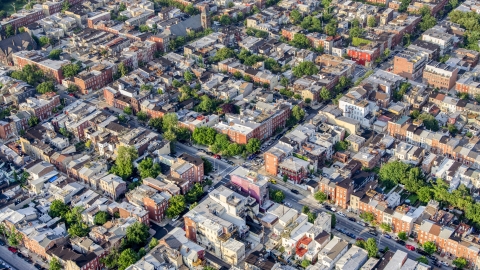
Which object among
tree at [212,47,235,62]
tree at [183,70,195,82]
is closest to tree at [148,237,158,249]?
tree at [183,70,195,82]

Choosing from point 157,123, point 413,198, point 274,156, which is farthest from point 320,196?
point 157,123

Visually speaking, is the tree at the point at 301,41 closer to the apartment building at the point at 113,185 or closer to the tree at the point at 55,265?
the apartment building at the point at 113,185

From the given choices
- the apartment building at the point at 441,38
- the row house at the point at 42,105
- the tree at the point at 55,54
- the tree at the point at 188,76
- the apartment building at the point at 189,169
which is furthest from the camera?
the apartment building at the point at 441,38

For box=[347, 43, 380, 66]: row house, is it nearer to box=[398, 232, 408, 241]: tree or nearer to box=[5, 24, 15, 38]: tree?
box=[398, 232, 408, 241]: tree

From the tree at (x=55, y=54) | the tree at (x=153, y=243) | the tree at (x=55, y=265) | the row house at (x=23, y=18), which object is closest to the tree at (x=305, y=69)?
the tree at (x=55, y=54)

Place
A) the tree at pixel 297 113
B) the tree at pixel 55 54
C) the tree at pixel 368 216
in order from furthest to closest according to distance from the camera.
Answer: the tree at pixel 55 54 < the tree at pixel 297 113 < the tree at pixel 368 216

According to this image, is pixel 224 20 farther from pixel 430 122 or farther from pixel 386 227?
pixel 386 227

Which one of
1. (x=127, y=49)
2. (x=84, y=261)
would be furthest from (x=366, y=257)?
Answer: (x=127, y=49)
